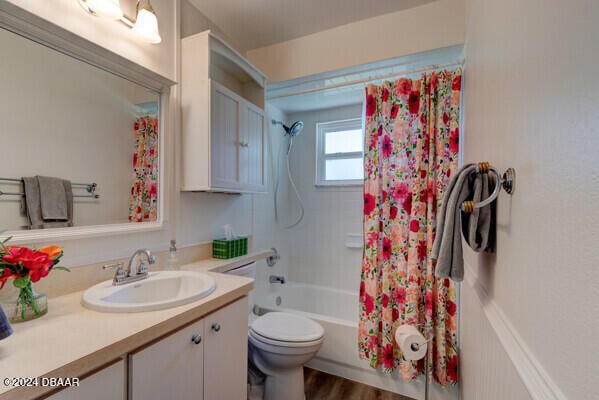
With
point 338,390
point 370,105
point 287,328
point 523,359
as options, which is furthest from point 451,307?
point 370,105

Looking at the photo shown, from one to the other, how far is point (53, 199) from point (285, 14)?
5.84ft

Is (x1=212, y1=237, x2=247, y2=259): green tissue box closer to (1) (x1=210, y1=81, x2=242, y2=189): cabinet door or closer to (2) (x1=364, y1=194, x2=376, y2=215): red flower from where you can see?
(1) (x1=210, y1=81, x2=242, y2=189): cabinet door

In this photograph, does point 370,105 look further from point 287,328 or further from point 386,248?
point 287,328

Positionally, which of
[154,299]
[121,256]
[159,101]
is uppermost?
[159,101]

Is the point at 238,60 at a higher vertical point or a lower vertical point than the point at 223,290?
higher

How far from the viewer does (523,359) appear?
613mm

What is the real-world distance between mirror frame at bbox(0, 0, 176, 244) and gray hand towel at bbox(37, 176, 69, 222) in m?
0.05

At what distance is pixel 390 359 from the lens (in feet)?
5.98

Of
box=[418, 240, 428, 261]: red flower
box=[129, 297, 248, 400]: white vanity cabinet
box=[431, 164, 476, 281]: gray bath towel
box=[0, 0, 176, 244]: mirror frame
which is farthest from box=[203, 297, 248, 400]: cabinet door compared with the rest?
box=[418, 240, 428, 261]: red flower

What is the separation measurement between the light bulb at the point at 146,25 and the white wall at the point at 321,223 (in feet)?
5.73

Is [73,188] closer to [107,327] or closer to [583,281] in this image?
[107,327]

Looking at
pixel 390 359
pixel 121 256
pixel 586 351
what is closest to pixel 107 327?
pixel 121 256

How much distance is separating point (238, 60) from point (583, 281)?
2.00 meters

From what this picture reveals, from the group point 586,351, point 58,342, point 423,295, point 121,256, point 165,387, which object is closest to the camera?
point 586,351
